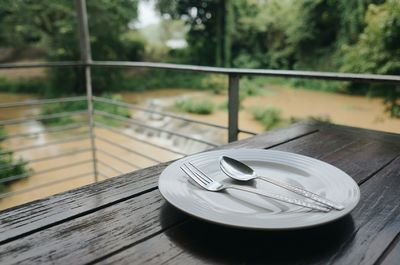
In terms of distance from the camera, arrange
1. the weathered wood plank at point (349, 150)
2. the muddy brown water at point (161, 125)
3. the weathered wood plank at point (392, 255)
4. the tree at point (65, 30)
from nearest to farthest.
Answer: the weathered wood plank at point (392, 255) < the weathered wood plank at point (349, 150) < the muddy brown water at point (161, 125) < the tree at point (65, 30)

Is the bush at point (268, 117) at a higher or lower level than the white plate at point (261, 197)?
lower

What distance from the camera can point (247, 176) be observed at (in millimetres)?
577

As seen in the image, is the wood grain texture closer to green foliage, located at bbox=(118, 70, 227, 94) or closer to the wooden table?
the wooden table

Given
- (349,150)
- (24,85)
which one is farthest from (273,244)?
(24,85)

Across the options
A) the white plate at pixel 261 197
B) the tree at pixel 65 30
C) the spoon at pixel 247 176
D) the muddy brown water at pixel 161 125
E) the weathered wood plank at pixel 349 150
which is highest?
the tree at pixel 65 30

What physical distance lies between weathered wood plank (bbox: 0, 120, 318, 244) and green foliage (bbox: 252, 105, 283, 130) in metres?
6.99

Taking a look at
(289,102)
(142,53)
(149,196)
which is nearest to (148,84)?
(142,53)

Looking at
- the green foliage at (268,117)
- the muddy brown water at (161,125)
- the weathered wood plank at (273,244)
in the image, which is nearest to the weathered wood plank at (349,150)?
the weathered wood plank at (273,244)

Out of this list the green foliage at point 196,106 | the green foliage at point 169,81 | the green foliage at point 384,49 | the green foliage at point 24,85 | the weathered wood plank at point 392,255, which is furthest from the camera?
the green foliage at point 169,81

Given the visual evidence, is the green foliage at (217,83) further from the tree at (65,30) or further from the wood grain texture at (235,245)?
the wood grain texture at (235,245)

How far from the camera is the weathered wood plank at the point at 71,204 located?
0.49 metres

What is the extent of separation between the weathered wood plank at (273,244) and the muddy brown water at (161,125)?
403 centimetres

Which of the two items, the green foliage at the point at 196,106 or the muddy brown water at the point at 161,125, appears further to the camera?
the green foliage at the point at 196,106

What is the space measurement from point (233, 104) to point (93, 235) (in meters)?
1.10
